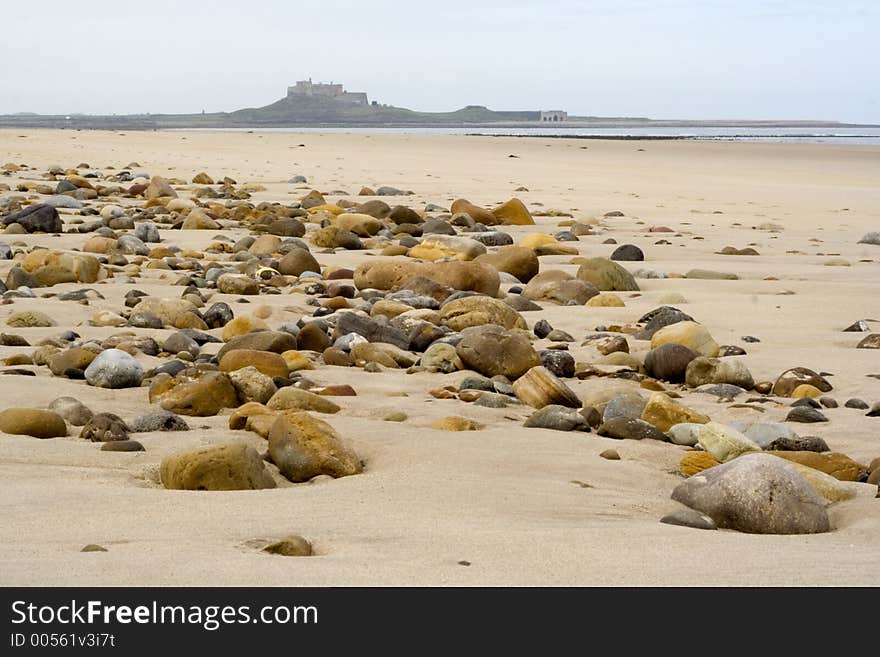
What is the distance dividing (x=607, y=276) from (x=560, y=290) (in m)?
0.46

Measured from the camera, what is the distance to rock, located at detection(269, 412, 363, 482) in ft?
10.8

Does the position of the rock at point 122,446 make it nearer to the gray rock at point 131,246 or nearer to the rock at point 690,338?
the rock at point 690,338

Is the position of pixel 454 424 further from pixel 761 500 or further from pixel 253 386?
pixel 761 500

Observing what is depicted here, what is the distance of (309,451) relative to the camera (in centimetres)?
331

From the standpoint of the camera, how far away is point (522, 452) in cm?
352

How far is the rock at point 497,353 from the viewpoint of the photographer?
4820 mm

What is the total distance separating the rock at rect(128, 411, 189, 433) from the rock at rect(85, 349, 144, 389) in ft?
2.08

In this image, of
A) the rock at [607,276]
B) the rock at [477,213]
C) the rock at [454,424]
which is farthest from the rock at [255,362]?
the rock at [477,213]

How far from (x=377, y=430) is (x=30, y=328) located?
242cm

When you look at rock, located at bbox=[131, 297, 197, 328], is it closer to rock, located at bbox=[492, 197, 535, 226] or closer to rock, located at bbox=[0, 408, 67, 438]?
rock, located at bbox=[0, 408, 67, 438]

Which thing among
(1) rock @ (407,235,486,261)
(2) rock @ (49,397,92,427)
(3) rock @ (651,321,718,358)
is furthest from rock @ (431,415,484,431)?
(1) rock @ (407,235,486,261)

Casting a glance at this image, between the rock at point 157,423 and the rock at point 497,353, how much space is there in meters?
1.50
